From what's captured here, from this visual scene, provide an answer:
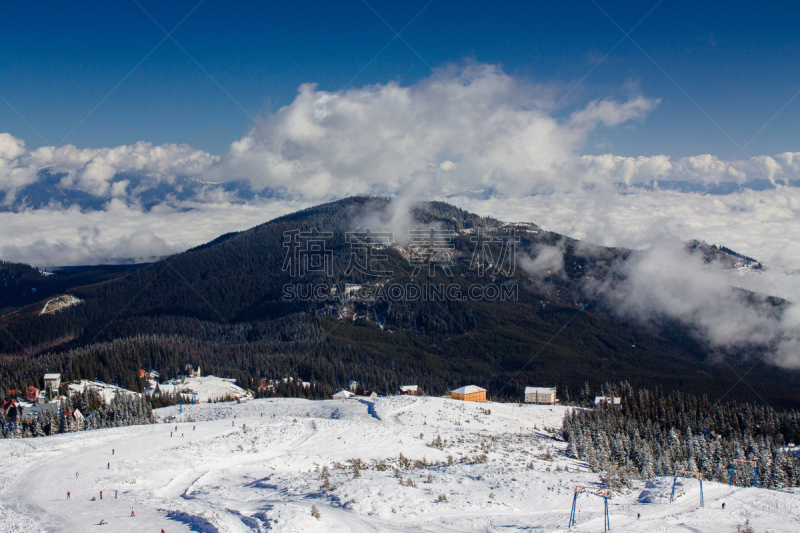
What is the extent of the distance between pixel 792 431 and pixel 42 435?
98265 millimetres

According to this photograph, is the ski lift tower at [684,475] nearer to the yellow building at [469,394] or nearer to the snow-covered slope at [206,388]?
the yellow building at [469,394]

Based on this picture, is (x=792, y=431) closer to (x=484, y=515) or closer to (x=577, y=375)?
(x=484, y=515)

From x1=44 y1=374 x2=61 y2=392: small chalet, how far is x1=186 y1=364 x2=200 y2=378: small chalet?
32442mm

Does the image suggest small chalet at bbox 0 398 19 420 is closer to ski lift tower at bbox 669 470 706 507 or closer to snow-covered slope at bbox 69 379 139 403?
snow-covered slope at bbox 69 379 139 403

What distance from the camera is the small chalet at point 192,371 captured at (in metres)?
135

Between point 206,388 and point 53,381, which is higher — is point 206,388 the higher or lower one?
the lower one

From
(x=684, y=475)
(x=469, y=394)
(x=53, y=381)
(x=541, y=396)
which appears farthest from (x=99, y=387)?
(x=684, y=475)

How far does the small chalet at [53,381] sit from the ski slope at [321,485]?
50138 mm

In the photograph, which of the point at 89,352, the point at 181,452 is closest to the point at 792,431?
the point at 181,452

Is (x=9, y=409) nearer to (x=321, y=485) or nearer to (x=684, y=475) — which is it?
(x=321, y=485)

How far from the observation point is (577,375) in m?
186

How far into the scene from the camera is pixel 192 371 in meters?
137

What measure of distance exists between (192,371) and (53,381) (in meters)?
36.3

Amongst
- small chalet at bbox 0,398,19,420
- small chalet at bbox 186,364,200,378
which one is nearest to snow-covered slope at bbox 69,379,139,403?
small chalet at bbox 0,398,19,420
